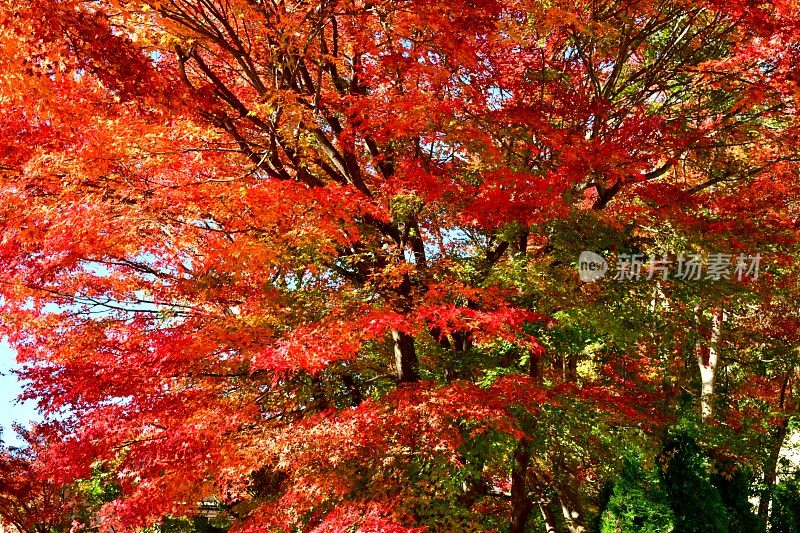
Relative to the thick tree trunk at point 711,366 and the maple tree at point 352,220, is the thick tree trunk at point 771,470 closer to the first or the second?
the thick tree trunk at point 711,366

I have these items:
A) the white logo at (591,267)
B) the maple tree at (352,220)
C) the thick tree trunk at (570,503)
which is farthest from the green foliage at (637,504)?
the white logo at (591,267)

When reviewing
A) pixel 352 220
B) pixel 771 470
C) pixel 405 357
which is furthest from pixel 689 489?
pixel 352 220

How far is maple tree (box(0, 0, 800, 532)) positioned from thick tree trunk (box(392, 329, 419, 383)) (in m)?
0.04

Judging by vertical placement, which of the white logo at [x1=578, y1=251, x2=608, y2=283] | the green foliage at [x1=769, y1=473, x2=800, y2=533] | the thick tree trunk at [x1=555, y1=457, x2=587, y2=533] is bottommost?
the green foliage at [x1=769, y1=473, x2=800, y2=533]

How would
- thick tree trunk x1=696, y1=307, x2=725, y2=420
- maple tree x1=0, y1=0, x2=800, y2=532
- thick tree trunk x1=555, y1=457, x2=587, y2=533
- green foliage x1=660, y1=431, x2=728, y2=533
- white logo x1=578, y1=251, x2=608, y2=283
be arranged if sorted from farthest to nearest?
1. thick tree trunk x1=555, y1=457, x2=587, y2=533
2. thick tree trunk x1=696, y1=307, x2=725, y2=420
3. green foliage x1=660, y1=431, x2=728, y2=533
4. white logo x1=578, y1=251, x2=608, y2=283
5. maple tree x1=0, y1=0, x2=800, y2=532

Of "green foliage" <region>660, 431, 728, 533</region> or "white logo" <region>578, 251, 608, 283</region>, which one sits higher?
"white logo" <region>578, 251, 608, 283</region>

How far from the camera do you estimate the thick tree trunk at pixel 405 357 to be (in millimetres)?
8434

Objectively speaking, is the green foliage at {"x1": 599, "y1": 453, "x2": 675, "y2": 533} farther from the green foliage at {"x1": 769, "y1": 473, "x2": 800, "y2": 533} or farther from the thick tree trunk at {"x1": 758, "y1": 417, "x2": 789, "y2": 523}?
the green foliage at {"x1": 769, "y1": 473, "x2": 800, "y2": 533}

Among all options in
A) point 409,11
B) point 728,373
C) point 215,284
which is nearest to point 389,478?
point 215,284

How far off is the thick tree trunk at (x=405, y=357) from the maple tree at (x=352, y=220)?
1.5 inches

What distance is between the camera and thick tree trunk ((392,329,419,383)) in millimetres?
8434

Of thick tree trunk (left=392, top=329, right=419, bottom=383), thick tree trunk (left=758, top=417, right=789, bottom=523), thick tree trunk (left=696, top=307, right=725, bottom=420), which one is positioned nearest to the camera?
thick tree trunk (left=392, top=329, right=419, bottom=383)

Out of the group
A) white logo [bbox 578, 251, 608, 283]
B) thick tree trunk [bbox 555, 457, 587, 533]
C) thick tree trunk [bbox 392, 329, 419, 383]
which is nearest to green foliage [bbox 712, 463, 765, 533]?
thick tree trunk [bbox 555, 457, 587, 533]

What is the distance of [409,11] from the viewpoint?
7.09 metres
